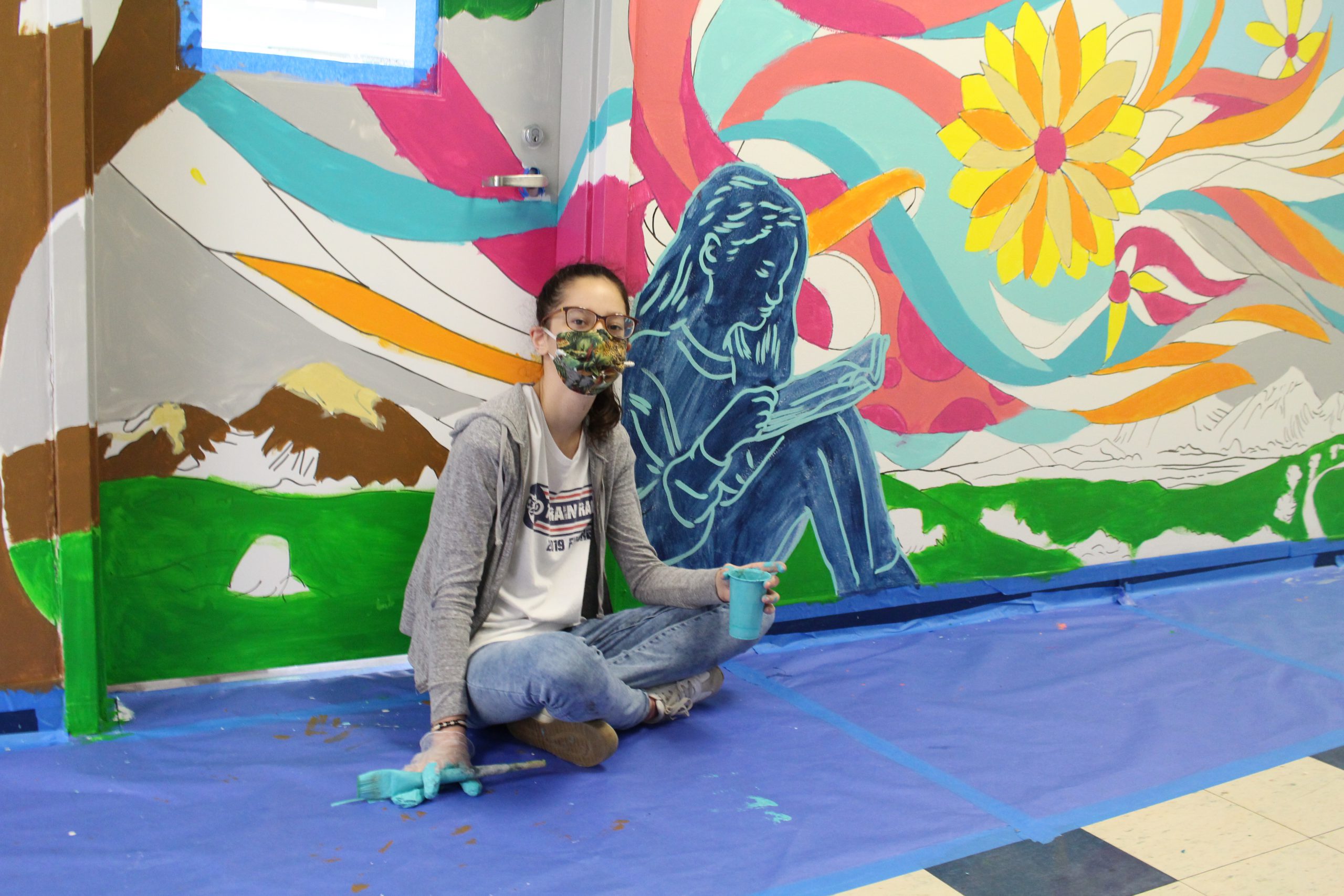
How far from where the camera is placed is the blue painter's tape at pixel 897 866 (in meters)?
1.56

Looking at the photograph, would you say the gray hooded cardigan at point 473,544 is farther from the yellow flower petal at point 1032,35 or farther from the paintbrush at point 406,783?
the yellow flower petal at point 1032,35

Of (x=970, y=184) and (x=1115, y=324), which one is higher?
(x=970, y=184)

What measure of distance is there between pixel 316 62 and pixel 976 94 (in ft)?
5.46

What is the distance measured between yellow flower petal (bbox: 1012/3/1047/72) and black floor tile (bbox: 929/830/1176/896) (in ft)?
6.66

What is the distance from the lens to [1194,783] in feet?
6.50

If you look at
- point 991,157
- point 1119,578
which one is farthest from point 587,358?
point 1119,578

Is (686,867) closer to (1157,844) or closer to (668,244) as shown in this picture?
(1157,844)

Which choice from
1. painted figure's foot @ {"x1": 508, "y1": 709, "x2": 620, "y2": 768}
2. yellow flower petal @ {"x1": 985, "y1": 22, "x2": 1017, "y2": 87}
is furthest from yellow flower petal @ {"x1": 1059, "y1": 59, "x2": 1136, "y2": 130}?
painted figure's foot @ {"x1": 508, "y1": 709, "x2": 620, "y2": 768}

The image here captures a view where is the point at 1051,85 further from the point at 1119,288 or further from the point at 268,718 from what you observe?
the point at 268,718

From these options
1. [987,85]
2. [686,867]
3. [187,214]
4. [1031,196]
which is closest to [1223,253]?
[1031,196]

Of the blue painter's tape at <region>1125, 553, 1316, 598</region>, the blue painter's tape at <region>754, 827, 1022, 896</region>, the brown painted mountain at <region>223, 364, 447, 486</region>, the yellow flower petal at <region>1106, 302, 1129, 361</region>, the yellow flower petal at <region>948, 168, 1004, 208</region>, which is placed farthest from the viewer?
the blue painter's tape at <region>1125, 553, 1316, 598</region>

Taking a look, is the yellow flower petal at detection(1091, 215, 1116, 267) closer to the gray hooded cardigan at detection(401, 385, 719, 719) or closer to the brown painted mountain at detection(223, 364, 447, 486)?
the gray hooded cardigan at detection(401, 385, 719, 719)

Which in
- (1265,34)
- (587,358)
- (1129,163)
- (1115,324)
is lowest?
(587,358)

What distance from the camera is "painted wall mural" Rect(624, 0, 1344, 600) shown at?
244 centimetres
